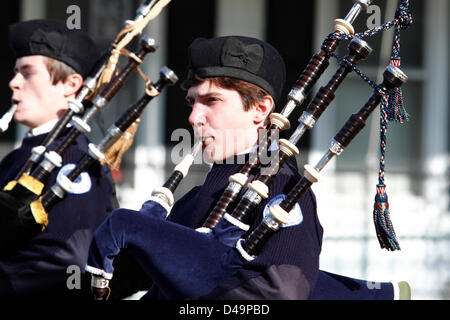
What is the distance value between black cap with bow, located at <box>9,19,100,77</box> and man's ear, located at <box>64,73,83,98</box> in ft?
0.13

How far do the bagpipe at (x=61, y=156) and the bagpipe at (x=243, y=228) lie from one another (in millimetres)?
563

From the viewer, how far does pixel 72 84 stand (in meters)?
3.34

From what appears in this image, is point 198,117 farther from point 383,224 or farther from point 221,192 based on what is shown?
point 383,224

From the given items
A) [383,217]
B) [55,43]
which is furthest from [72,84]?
→ [383,217]

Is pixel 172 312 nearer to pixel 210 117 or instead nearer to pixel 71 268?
pixel 210 117

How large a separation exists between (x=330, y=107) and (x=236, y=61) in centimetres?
435

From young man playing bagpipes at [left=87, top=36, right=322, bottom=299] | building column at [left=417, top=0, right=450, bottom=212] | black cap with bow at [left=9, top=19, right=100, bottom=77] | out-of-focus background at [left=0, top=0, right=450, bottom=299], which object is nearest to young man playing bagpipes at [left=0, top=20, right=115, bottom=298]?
black cap with bow at [left=9, top=19, right=100, bottom=77]

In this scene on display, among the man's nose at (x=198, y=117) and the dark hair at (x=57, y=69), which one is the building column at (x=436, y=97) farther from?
the man's nose at (x=198, y=117)

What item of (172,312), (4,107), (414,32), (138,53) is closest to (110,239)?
(172,312)

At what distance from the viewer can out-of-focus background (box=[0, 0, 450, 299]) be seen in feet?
21.2

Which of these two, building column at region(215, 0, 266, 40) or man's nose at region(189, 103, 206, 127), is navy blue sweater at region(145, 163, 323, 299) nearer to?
man's nose at region(189, 103, 206, 127)

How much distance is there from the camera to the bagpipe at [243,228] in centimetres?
195

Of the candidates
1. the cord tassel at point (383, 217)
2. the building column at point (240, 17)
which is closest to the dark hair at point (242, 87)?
the cord tassel at point (383, 217)

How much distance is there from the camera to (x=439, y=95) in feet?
22.2
